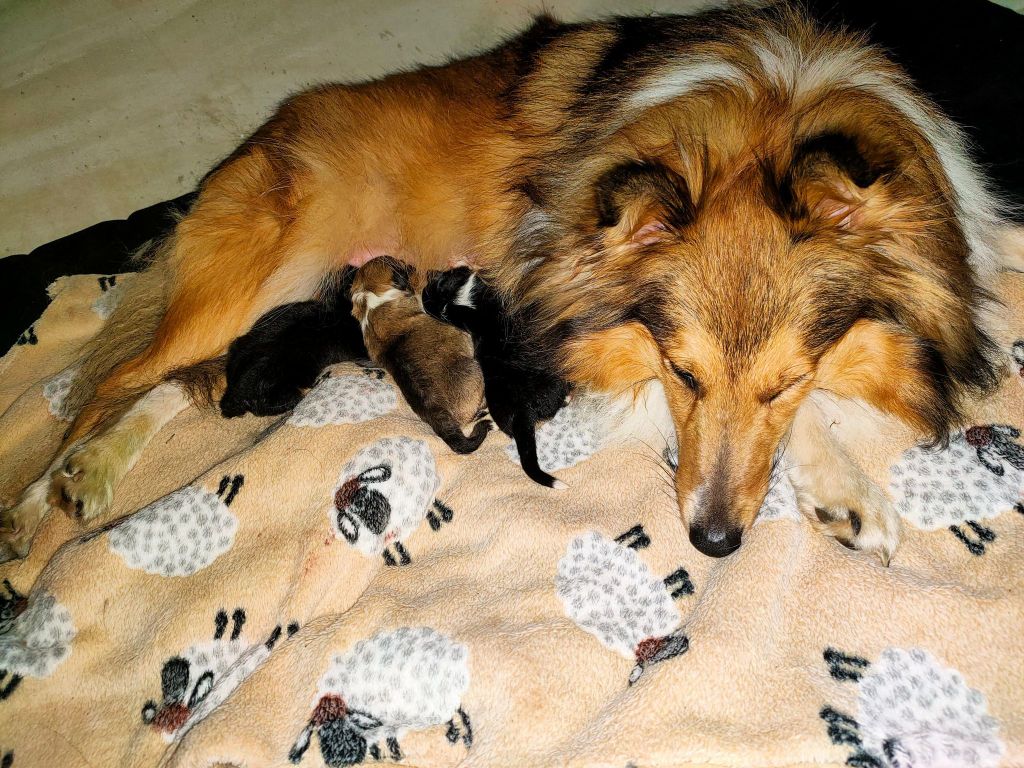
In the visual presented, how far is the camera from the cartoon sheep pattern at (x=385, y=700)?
1873 millimetres

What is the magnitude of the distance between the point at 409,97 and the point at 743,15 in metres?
1.27

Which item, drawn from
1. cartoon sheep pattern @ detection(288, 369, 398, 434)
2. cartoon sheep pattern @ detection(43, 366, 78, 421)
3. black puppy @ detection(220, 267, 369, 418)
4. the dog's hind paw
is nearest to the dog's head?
cartoon sheep pattern @ detection(288, 369, 398, 434)

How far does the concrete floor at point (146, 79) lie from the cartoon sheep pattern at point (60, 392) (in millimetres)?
984

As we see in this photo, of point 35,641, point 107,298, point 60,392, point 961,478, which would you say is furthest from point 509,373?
point 107,298

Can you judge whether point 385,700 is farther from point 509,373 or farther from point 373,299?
point 373,299

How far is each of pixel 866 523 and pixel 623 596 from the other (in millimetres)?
754

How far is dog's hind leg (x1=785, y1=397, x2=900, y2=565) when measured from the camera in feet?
6.81

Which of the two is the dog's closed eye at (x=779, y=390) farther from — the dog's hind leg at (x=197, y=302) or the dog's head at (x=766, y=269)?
the dog's hind leg at (x=197, y=302)

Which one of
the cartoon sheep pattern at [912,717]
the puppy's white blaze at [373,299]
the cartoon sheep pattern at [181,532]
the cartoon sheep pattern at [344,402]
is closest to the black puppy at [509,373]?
the puppy's white blaze at [373,299]

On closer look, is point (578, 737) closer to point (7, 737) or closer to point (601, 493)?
point (601, 493)

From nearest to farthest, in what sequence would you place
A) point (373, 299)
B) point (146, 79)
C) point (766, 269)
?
point (766, 269) → point (373, 299) → point (146, 79)

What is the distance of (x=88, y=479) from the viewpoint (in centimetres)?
247

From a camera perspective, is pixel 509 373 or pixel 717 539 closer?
pixel 717 539

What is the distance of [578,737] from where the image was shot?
5.89 ft
